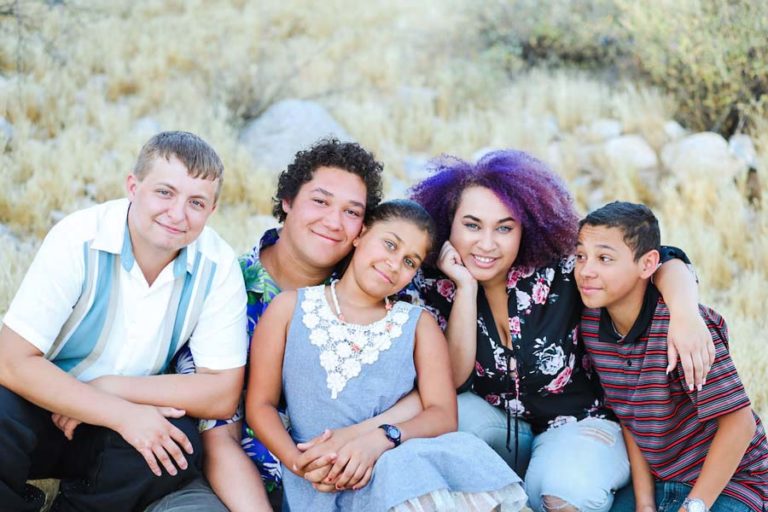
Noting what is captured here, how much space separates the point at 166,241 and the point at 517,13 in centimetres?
812

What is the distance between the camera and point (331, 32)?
37.3 ft

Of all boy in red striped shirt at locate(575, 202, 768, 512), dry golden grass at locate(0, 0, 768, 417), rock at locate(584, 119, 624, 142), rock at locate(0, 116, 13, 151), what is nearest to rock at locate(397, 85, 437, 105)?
dry golden grass at locate(0, 0, 768, 417)

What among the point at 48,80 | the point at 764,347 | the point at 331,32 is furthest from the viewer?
the point at 331,32

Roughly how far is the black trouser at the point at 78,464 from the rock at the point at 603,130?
630 centimetres

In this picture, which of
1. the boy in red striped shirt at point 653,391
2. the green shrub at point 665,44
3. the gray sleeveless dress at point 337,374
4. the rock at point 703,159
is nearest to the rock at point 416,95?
the green shrub at point 665,44

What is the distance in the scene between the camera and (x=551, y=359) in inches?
139

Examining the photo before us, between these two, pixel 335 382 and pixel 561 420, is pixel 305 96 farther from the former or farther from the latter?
pixel 335 382

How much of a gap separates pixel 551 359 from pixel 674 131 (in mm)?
5258

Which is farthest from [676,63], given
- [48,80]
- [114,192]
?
[48,80]

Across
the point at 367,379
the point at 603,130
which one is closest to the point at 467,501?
the point at 367,379

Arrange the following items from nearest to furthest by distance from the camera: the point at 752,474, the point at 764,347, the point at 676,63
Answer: the point at 752,474 → the point at 764,347 → the point at 676,63

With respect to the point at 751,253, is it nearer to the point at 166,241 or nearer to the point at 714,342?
the point at 714,342

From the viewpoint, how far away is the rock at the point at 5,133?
21.9 feet

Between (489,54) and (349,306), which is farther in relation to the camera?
(489,54)
